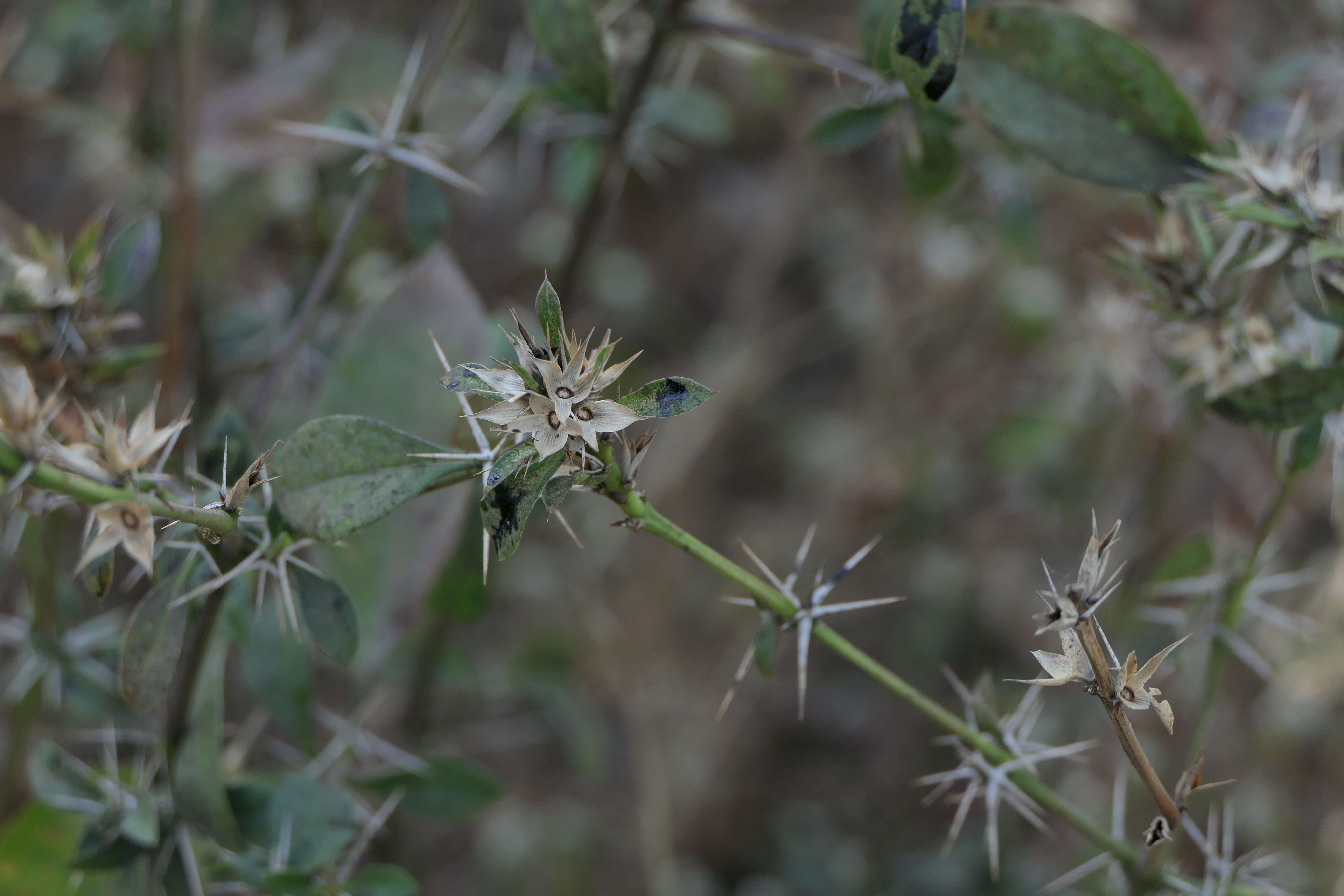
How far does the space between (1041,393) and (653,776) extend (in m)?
1.34

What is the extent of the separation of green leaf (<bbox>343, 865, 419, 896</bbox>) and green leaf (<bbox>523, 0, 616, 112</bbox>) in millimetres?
908

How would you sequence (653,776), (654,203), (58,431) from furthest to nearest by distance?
(654,203) → (653,776) → (58,431)

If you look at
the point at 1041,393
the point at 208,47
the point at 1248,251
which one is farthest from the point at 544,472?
the point at 208,47

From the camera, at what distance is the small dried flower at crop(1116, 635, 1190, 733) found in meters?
0.68

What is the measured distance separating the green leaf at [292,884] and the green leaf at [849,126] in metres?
1.05

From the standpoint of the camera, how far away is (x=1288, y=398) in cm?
98

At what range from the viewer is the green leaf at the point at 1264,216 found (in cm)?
89

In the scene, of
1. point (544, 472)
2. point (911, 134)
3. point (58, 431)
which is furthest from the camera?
point (911, 134)

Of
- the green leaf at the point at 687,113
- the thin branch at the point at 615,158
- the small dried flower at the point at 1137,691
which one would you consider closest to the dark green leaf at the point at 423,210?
the thin branch at the point at 615,158

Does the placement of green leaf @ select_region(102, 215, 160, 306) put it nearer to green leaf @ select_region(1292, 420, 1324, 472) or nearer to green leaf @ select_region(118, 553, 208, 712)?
green leaf @ select_region(118, 553, 208, 712)

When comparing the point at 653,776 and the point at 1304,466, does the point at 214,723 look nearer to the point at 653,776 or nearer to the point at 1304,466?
the point at 1304,466

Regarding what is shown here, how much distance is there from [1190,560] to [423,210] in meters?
1.14

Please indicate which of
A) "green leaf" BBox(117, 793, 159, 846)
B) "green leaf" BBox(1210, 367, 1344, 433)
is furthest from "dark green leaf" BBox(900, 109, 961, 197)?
"green leaf" BBox(117, 793, 159, 846)

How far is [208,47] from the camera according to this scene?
2475 mm
